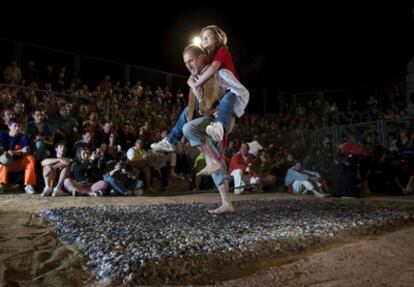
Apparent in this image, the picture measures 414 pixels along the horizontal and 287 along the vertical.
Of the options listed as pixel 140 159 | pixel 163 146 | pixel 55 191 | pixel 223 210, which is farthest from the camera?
pixel 140 159

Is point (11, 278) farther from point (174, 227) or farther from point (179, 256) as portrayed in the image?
point (174, 227)

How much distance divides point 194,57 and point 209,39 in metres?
0.30

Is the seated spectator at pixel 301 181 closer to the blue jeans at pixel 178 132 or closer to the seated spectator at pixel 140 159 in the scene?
the seated spectator at pixel 140 159

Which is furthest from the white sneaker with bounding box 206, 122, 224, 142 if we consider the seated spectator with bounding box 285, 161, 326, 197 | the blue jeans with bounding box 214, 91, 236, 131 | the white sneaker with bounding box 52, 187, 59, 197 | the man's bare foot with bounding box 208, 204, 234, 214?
the seated spectator with bounding box 285, 161, 326, 197

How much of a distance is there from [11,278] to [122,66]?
481 inches

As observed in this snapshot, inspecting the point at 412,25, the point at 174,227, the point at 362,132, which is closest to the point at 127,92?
the point at 362,132

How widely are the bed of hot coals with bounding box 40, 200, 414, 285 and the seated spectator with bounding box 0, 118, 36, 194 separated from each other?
143 inches

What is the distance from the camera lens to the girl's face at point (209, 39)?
405cm

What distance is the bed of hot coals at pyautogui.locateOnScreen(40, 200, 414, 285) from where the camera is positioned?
6.55ft

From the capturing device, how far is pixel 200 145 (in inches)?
159

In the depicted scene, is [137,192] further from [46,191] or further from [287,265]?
[287,265]

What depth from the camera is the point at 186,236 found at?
104 inches

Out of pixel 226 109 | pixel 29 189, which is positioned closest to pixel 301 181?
pixel 226 109

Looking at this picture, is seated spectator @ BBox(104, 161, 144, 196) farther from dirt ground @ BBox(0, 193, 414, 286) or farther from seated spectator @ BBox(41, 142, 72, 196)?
dirt ground @ BBox(0, 193, 414, 286)
